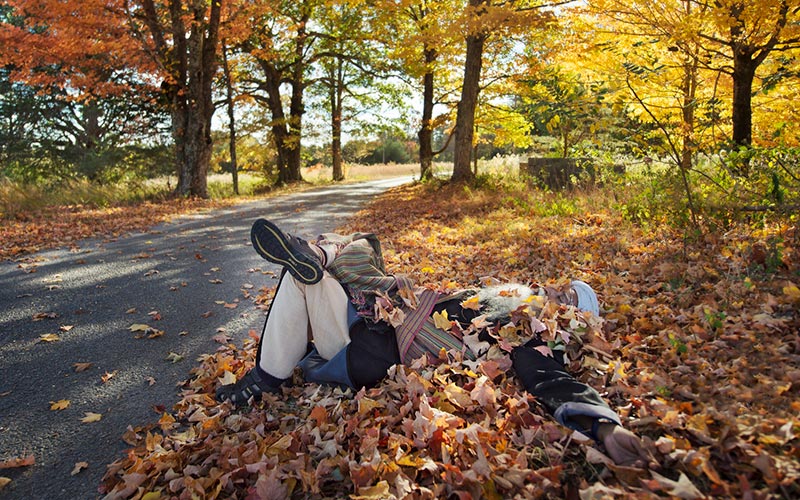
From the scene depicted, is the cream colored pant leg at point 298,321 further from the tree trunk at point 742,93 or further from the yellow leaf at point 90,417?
the tree trunk at point 742,93

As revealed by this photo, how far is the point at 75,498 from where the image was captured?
7.22 ft

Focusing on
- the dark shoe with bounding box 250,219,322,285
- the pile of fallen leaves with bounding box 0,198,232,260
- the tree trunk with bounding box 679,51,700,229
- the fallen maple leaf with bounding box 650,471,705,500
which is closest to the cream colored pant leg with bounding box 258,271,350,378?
the dark shoe with bounding box 250,219,322,285

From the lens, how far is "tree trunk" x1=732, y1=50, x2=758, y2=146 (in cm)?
726

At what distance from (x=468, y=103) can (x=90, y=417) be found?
10445mm

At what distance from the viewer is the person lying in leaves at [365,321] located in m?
2.84

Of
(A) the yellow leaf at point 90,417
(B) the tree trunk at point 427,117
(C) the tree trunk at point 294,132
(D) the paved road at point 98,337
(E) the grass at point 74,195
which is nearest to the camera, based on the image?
(D) the paved road at point 98,337

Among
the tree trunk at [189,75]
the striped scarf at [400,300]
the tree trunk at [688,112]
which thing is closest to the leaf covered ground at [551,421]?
the striped scarf at [400,300]

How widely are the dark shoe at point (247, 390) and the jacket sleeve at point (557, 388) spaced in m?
1.55

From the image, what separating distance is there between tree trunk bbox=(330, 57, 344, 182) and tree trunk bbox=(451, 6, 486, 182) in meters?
13.7

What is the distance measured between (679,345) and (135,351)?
12.4ft

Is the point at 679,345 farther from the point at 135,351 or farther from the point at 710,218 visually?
the point at 135,351

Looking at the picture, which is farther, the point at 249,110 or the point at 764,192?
the point at 249,110

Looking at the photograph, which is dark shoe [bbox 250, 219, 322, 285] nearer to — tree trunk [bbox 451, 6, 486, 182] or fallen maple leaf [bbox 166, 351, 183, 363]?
fallen maple leaf [bbox 166, 351, 183, 363]

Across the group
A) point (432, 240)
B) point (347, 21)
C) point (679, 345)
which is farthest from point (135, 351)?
point (347, 21)
